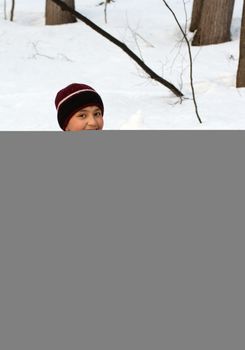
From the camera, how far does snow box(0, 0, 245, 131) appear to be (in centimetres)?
507

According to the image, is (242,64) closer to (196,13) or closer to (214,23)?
(214,23)

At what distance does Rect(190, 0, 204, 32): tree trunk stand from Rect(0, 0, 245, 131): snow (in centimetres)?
26

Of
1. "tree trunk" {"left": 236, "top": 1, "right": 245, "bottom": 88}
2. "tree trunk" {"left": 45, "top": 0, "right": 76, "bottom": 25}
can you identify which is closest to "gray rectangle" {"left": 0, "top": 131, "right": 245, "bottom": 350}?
"tree trunk" {"left": 236, "top": 1, "right": 245, "bottom": 88}

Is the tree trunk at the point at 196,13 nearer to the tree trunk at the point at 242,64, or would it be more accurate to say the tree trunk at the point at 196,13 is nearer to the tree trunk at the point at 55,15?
the tree trunk at the point at 55,15

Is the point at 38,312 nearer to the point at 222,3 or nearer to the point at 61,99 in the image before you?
the point at 61,99

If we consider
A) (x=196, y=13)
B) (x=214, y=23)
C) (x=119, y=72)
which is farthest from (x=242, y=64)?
(x=196, y=13)

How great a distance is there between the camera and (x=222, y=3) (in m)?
6.75

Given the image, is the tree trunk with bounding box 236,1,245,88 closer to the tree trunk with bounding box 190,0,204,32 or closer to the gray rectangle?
the tree trunk with bounding box 190,0,204,32

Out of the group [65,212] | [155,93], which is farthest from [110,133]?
[155,93]

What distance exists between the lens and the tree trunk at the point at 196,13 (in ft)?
23.2

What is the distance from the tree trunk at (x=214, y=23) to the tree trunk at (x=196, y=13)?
0.11m

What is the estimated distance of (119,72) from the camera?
6605 mm

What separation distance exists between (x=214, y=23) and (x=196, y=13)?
0.91ft

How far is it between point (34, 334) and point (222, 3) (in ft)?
19.3
